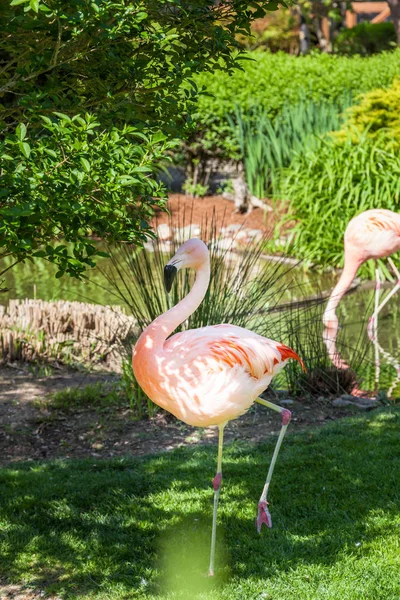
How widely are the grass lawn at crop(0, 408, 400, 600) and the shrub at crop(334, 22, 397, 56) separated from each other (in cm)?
1851

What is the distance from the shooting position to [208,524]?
4289 millimetres

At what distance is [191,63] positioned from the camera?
350 centimetres

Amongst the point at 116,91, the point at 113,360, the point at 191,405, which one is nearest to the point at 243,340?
the point at 191,405

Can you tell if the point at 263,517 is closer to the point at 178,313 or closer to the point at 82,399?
the point at 178,313

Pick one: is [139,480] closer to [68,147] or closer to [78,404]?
[78,404]

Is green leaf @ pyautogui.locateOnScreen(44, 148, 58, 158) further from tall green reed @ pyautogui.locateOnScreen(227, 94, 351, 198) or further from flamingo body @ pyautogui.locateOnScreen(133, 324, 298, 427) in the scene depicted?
tall green reed @ pyautogui.locateOnScreen(227, 94, 351, 198)

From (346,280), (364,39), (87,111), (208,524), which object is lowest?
(208,524)

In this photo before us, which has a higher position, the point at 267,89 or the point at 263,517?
the point at 267,89

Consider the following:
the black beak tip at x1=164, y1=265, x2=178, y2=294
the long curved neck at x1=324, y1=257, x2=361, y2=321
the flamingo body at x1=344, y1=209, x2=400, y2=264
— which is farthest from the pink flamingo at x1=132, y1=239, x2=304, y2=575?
the flamingo body at x1=344, y1=209, x2=400, y2=264

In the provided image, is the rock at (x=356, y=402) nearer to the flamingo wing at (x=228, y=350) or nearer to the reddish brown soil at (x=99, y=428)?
the reddish brown soil at (x=99, y=428)

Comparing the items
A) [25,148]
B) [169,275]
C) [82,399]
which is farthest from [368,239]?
[25,148]

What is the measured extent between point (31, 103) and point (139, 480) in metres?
2.42

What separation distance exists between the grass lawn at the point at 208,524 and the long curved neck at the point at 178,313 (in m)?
1.05

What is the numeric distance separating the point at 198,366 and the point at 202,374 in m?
0.04
